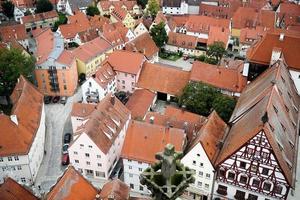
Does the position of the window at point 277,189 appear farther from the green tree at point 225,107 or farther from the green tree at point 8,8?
the green tree at point 8,8

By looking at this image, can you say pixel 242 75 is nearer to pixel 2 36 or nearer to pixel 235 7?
pixel 235 7

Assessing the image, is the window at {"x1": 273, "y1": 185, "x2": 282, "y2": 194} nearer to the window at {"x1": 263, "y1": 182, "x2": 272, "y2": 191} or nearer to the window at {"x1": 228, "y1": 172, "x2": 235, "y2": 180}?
the window at {"x1": 263, "y1": 182, "x2": 272, "y2": 191}

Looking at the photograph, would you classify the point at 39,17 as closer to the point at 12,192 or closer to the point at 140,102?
the point at 140,102

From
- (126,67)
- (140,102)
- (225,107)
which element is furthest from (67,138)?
(225,107)

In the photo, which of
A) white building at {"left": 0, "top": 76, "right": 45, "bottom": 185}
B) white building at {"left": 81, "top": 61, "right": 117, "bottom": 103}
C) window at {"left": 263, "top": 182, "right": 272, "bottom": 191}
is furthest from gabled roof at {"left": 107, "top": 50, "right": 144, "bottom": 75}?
window at {"left": 263, "top": 182, "right": 272, "bottom": 191}

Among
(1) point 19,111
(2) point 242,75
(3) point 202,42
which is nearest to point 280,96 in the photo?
(2) point 242,75

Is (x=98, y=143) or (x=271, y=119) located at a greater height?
(x=271, y=119)
